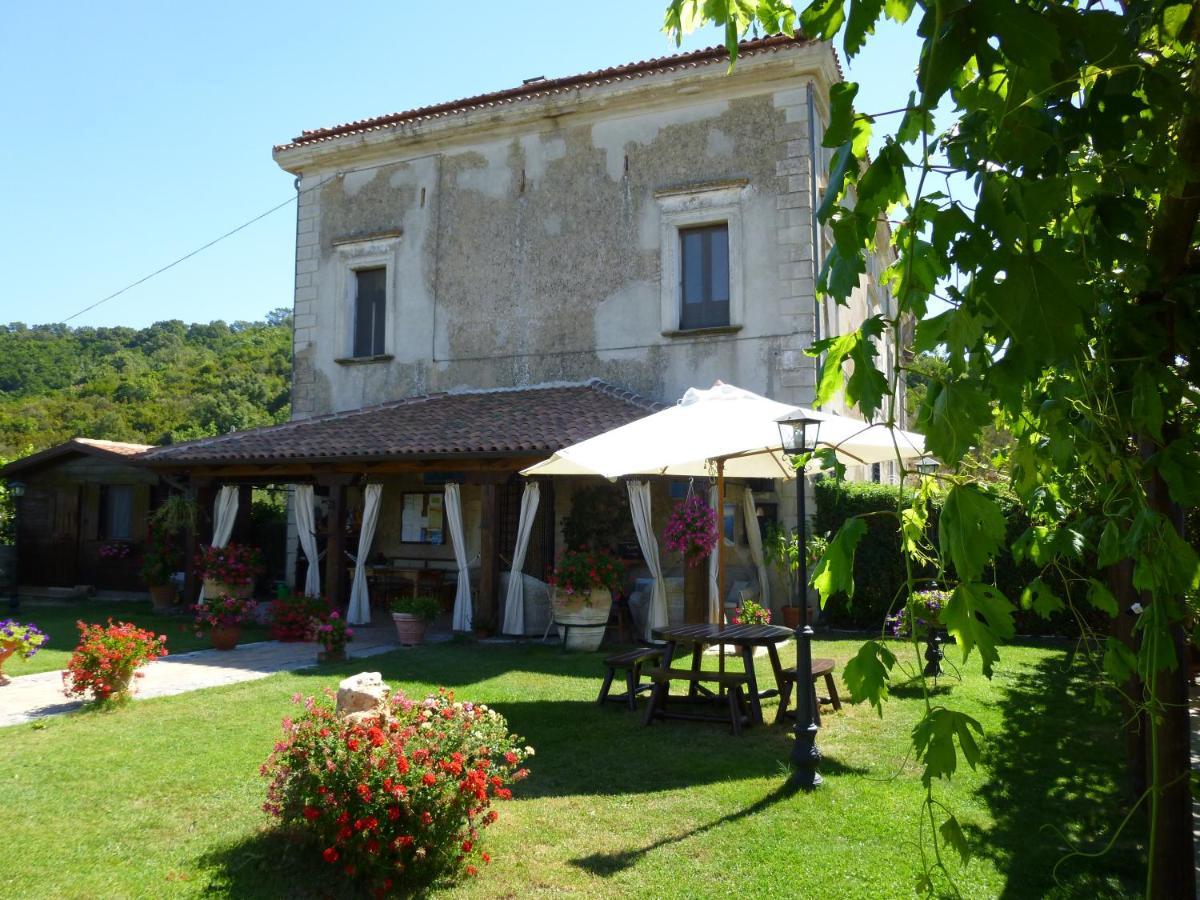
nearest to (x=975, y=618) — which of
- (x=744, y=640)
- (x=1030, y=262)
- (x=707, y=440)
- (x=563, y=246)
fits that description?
(x=1030, y=262)

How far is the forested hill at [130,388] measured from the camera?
37281mm

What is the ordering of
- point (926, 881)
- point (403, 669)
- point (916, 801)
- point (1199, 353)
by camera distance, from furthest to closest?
point (403, 669) → point (916, 801) → point (1199, 353) → point (926, 881)

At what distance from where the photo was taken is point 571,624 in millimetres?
10570

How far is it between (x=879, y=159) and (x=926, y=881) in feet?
3.71

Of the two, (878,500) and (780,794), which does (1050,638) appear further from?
(780,794)

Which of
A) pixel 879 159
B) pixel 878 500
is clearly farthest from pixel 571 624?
pixel 879 159

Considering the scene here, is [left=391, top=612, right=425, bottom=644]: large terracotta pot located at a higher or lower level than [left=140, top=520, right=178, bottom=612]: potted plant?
lower

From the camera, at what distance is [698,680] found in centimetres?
668

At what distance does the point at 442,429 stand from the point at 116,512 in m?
9.75

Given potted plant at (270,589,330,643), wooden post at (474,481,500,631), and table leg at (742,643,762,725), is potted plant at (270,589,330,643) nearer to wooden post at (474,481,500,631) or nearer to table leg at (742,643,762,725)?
wooden post at (474,481,500,631)

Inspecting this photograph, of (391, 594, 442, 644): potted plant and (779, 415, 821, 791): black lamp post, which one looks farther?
(391, 594, 442, 644): potted plant

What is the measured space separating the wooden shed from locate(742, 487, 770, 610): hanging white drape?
1216 centimetres

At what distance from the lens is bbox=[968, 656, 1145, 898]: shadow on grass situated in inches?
151

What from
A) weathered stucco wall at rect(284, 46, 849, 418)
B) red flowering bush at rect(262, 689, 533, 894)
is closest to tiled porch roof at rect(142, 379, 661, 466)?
weathered stucco wall at rect(284, 46, 849, 418)
